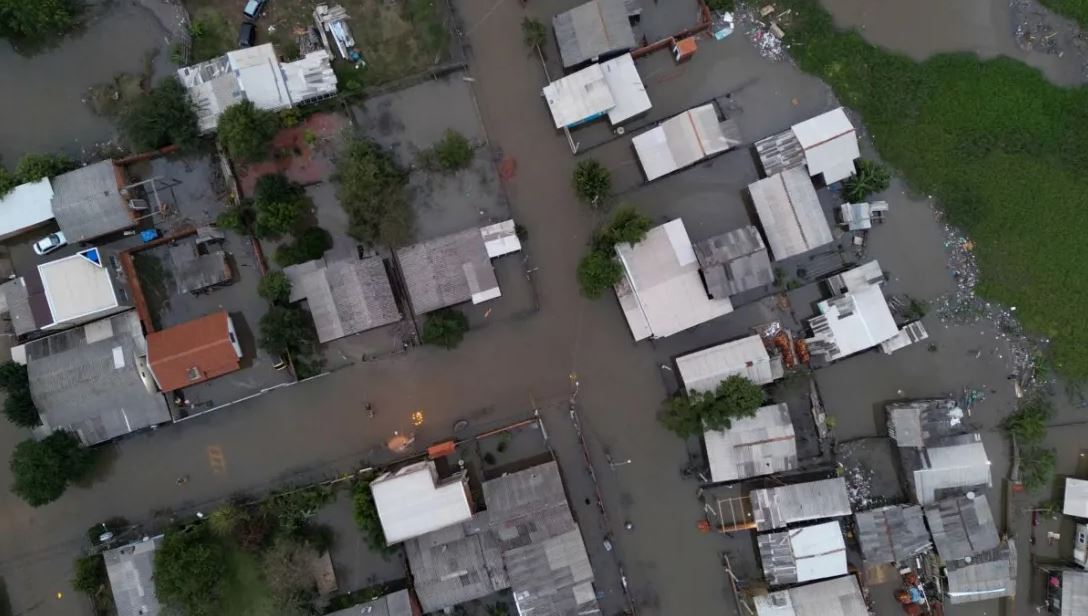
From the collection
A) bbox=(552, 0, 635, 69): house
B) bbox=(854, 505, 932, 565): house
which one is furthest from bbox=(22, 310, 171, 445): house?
bbox=(854, 505, 932, 565): house

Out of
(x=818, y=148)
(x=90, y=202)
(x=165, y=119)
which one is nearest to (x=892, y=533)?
(x=818, y=148)

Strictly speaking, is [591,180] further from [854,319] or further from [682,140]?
[854,319]

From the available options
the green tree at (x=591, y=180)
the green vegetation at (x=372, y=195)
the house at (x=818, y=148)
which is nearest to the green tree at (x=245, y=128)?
the green vegetation at (x=372, y=195)

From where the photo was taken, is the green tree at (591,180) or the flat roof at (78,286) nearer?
the flat roof at (78,286)

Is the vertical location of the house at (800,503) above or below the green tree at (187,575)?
below

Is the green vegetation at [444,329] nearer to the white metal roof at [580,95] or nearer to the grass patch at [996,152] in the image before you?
the white metal roof at [580,95]

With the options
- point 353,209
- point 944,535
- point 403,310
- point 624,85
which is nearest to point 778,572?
point 944,535

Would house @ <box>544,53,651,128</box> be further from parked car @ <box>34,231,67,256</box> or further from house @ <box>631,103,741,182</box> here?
parked car @ <box>34,231,67,256</box>

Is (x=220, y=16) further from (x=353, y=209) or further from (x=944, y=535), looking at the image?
(x=944, y=535)
